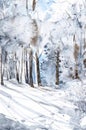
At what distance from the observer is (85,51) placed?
32781 mm

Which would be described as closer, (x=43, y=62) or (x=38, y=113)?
(x=38, y=113)

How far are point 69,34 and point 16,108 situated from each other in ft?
53.1

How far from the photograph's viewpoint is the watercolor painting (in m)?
12.4

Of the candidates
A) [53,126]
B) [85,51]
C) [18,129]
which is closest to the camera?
[18,129]

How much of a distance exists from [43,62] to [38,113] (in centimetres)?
2652

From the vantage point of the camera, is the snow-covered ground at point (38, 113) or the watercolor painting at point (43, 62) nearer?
the snow-covered ground at point (38, 113)

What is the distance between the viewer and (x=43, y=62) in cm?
4019

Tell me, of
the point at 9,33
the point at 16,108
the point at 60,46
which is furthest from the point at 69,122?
the point at 60,46

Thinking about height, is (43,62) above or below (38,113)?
above

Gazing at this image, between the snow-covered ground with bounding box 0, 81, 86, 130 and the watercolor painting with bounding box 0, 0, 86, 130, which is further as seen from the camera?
the watercolor painting with bounding box 0, 0, 86, 130

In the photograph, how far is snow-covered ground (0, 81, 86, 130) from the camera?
10984 mm

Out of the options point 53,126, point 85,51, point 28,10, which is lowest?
point 53,126

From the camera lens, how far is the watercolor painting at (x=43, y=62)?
1243 centimetres

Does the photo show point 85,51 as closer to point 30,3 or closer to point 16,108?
point 30,3
